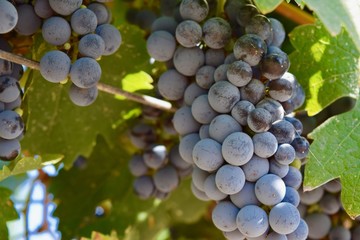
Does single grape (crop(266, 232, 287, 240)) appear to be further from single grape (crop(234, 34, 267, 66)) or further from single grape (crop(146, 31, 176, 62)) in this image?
single grape (crop(146, 31, 176, 62))

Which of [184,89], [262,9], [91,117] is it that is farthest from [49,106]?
[262,9]

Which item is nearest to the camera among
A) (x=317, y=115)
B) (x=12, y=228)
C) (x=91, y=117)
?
(x=317, y=115)

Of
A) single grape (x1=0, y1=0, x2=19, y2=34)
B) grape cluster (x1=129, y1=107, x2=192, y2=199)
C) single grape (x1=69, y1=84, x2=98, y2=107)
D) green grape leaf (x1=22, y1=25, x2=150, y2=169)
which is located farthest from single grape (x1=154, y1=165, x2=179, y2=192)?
single grape (x1=0, y1=0, x2=19, y2=34)

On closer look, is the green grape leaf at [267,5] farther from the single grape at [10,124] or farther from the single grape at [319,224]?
the single grape at [319,224]

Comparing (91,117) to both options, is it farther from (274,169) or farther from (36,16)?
(274,169)

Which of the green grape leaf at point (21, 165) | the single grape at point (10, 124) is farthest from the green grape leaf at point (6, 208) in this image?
the single grape at point (10, 124)

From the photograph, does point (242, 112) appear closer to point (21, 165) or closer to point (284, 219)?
point (284, 219)

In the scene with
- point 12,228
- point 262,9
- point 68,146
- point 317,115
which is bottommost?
point 12,228
